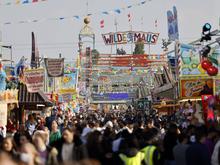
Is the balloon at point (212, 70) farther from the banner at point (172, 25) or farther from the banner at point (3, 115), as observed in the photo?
the banner at point (172, 25)

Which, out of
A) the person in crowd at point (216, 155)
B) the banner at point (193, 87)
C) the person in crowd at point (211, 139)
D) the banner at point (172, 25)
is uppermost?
the banner at point (172, 25)

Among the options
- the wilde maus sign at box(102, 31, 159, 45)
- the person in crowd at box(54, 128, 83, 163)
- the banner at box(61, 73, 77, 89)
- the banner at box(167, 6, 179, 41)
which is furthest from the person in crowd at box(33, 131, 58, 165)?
the wilde maus sign at box(102, 31, 159, 45)

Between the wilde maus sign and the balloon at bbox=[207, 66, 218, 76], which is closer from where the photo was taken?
the balloon at bbox=[207, 66, 218, 76]

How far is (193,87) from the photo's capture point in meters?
24.5

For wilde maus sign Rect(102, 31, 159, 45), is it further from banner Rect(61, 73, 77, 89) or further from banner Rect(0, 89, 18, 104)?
banner Rect(0, 89, 18, 104)

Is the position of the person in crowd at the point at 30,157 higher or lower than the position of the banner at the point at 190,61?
lower

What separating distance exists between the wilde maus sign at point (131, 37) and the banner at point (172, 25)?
21.2 meters

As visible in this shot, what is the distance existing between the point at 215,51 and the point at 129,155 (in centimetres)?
1345

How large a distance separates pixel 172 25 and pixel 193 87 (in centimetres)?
1211

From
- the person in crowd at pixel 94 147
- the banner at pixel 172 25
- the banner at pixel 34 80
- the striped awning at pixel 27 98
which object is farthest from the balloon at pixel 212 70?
the banner at pixel 172 25

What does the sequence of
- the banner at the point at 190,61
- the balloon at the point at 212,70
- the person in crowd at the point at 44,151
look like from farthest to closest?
the banner at the point at 190,61 → the balloon at the point at 212,70 → the person in crowd at the point at 44,151

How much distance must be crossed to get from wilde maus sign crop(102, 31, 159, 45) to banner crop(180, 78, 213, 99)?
33840 mm

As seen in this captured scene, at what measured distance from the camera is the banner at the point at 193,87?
23.9 metres

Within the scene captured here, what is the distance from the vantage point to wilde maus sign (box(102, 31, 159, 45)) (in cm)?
5828
